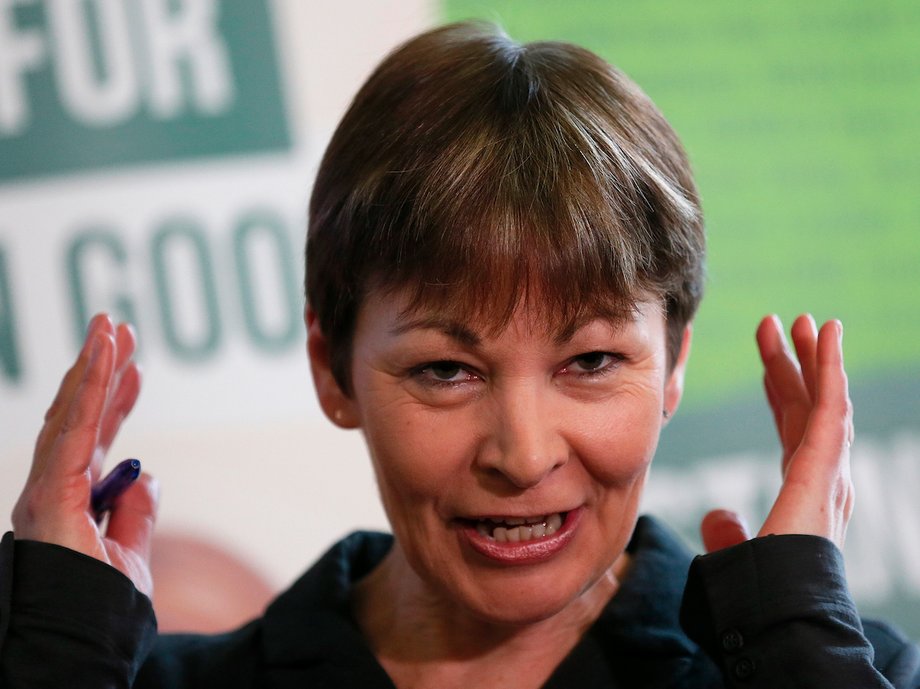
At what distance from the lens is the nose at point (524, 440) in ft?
3.96

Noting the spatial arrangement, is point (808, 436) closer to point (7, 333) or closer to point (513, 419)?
point (513, 419)

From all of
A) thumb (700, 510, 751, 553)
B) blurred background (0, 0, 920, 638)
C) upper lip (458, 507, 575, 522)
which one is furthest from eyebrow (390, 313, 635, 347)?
blurred background (0, 0, 920, 638)

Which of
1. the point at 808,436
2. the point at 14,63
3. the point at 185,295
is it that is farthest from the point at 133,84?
the point at 808,436

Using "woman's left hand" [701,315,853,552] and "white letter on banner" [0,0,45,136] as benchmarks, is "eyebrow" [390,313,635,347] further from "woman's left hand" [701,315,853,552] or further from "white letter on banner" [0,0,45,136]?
"white letter on banner" [0,0,45,136]

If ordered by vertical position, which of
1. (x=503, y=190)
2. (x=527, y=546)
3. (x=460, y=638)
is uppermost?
(x=503, y=190)

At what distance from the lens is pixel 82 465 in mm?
1400

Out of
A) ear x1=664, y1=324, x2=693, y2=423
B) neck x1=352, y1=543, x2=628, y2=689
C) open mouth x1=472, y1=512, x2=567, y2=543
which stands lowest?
neck x1=352, y1=543, x2=628, y2=689

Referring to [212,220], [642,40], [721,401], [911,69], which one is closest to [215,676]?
[212,220]

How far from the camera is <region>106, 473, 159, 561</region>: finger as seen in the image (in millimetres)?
1477

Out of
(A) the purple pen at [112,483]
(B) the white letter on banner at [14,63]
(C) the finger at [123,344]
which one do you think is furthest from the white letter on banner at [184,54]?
(A) the purple pen at [112,483]

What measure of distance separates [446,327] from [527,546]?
0.76ft

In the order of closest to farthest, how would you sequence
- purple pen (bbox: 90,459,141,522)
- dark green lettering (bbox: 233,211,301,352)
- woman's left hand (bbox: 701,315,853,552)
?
A: woman's left hand (bbox: 701,315,853,552), purple pen (bbox: 90,459,141,522), dark green lettering (bbox: 233,211,301,352)

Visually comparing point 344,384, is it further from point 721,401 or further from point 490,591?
point 721,401

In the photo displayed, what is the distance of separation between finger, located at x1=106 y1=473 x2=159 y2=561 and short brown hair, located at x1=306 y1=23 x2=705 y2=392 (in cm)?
32
